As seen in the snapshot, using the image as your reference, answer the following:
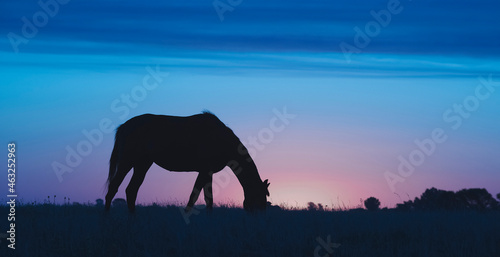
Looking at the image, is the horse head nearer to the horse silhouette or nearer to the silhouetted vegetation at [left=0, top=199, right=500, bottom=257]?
the horse silhouette

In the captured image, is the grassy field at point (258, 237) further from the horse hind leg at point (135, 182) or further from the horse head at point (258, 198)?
the horse hind leg at point (135, 182)

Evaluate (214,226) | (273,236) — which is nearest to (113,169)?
(214,226)

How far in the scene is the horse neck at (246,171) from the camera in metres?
14.6

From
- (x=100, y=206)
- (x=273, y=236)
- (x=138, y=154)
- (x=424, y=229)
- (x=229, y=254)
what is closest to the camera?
(x=229, y=254)

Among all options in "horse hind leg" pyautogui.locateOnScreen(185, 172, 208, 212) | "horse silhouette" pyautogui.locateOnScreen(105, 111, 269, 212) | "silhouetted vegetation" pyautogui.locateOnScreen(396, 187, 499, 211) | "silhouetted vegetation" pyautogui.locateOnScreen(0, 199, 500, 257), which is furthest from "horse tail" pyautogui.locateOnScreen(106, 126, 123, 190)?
"silhouetted vegetation" pyautogui.locateOnScreen(396, 187, 499, 211)

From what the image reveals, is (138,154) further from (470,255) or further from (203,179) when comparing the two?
(470,255)

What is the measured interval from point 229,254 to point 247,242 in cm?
50

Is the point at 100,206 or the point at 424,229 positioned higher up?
the point at 100,206

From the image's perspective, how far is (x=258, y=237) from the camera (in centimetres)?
955

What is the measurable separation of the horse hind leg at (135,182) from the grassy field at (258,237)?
258cm

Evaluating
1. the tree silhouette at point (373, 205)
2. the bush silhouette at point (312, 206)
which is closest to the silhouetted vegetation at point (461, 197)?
the tree silhouette at point (373, 205)

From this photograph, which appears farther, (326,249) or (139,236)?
(139,236)

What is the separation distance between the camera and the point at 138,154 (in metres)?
15.0

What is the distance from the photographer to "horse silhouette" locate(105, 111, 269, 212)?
584 inches
